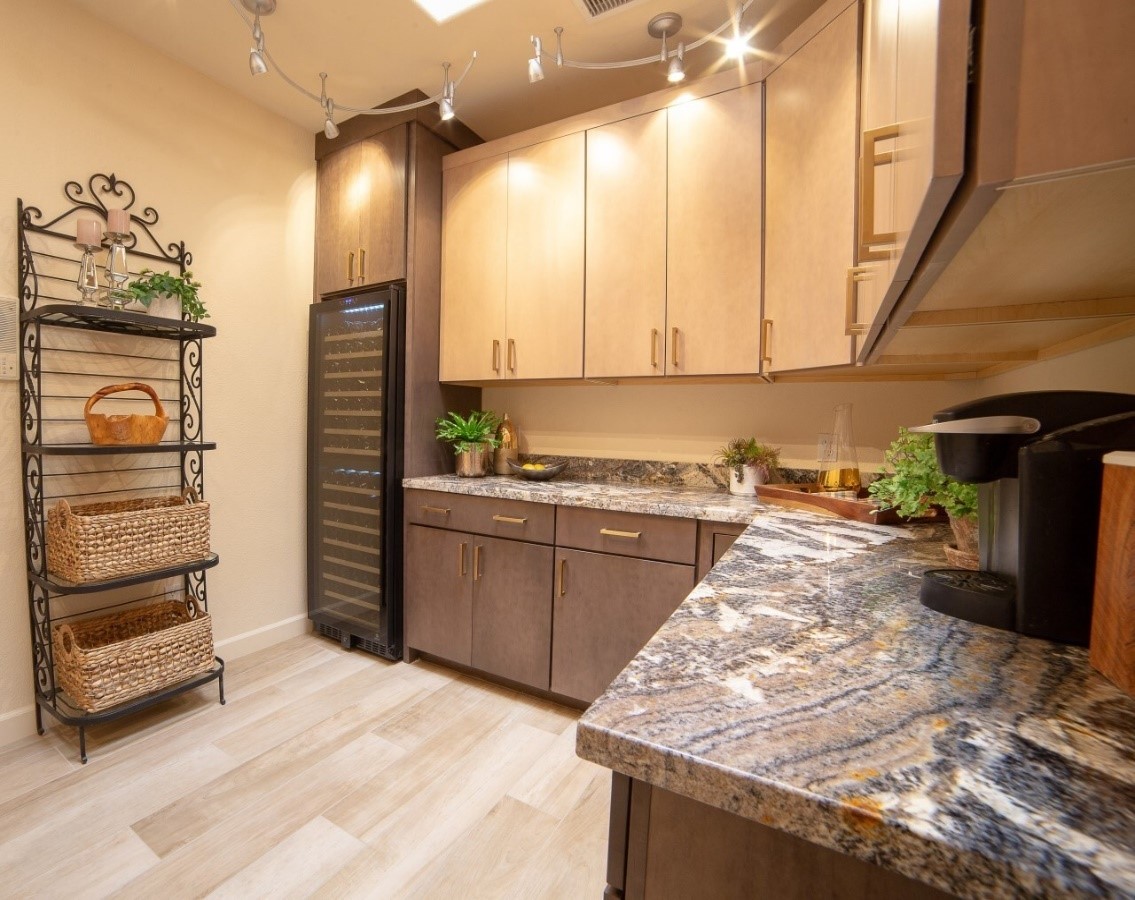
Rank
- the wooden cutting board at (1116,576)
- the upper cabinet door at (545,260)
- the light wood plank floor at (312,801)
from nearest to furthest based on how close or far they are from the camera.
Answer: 1. the wooden cutting board at (1116,576)
2. the light wood plank floor at (312,801)
3. the upper cabinet door at (545,260)

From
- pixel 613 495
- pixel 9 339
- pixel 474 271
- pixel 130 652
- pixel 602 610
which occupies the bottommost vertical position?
pixel 130 652

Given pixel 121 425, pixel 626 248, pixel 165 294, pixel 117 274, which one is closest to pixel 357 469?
pixel 121 425

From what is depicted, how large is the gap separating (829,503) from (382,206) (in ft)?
7.67

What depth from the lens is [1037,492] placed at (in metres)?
0.65

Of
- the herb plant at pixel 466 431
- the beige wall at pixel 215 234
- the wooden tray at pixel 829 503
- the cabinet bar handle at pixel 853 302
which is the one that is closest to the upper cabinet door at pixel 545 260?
the herb plant at pixel 466 431

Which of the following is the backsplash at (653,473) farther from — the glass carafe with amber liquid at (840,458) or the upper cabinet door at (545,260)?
the upper cabinet door at (545,260)

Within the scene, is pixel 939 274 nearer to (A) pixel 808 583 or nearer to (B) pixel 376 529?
(A) pixel 808 583

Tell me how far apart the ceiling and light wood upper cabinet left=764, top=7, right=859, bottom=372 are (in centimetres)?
39

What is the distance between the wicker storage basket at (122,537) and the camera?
69.2 inches

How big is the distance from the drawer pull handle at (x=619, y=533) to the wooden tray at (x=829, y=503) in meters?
0.51

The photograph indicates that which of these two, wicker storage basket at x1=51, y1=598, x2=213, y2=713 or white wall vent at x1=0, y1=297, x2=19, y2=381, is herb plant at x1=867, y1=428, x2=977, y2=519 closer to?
wicker storage basket at x1=51, y1=598, x2=213, y2=713

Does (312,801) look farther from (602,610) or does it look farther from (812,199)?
(812,199)

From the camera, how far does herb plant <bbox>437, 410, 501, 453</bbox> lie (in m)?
2.55

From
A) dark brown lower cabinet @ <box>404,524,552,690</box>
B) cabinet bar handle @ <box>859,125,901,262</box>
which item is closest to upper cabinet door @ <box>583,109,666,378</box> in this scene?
dark brown lower cabinet @ <box>404,524,552,690</box>
